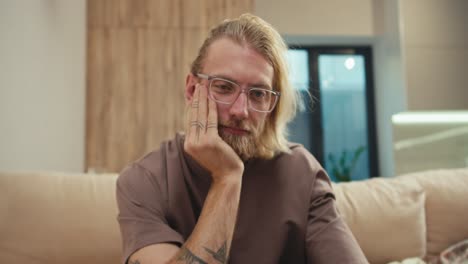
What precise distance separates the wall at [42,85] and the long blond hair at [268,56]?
0.97 metres

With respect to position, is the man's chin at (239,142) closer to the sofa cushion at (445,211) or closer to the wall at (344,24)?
the sofa cushion at (445,211)

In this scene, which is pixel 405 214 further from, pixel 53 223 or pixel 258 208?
pixel 53 223

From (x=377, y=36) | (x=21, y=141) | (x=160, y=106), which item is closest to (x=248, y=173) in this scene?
(x=21, y=141)

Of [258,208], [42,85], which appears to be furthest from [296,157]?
[42,85]

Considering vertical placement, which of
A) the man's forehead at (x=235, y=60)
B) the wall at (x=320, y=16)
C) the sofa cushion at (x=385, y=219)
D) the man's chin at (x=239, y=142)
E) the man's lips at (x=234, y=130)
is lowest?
the sofa cushion at (x=385, y=219)

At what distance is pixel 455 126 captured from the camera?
12.7 feet

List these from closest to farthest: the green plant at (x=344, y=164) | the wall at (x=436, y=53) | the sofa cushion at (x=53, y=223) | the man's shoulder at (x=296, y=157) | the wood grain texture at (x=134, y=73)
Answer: the man's shoulder at (x=296, y=157), the sofa cushion at (x=53, y=223), the wood grain texture at (x=134, y=73), the wall at (x=436, y=53), the green plant at (x=344, y=164)

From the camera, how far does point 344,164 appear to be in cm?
415

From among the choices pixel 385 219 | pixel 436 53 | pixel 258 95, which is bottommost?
pixel 385 219

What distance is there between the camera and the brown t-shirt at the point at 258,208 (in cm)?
101

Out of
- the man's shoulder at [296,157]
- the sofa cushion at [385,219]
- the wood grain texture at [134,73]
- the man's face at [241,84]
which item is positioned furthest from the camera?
the wood grain texture at [134,73]

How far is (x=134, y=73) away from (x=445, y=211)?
2.45 m

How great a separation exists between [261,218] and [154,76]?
7.86 ft

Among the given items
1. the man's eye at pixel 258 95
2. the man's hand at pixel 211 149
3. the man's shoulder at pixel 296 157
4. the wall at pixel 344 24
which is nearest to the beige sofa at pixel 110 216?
the man's shoulder at pixel 296 157
